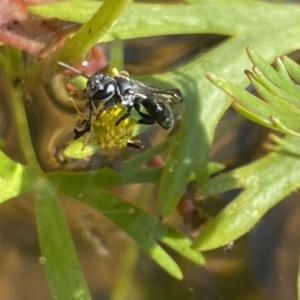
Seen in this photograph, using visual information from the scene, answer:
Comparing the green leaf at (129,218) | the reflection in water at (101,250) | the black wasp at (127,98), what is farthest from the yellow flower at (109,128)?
the reflection in water at (101,250)

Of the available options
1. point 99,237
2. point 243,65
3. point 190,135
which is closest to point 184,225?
point 99,237

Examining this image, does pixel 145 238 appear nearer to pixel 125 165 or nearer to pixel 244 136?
pixel 125 165

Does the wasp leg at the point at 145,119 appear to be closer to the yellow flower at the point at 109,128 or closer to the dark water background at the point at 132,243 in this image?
the yellow flower at the point at 109,128

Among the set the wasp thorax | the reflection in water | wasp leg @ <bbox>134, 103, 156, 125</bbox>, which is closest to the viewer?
the wasp thorax

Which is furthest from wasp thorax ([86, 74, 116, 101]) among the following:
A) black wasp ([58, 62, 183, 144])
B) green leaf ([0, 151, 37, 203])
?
green leaf ([0, 151, 37, 203])

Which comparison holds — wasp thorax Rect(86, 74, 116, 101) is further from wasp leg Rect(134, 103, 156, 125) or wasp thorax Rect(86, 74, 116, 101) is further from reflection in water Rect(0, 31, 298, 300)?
reflection in water Rect(0, 31, 298, 300)

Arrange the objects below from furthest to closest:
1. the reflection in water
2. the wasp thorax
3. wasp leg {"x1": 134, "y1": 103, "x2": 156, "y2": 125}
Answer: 1. the reflection in water
2. wasp leg {"x1": 134, "y1": 103, "x2": 156, "y2": 125}
3. the wasp thorax
